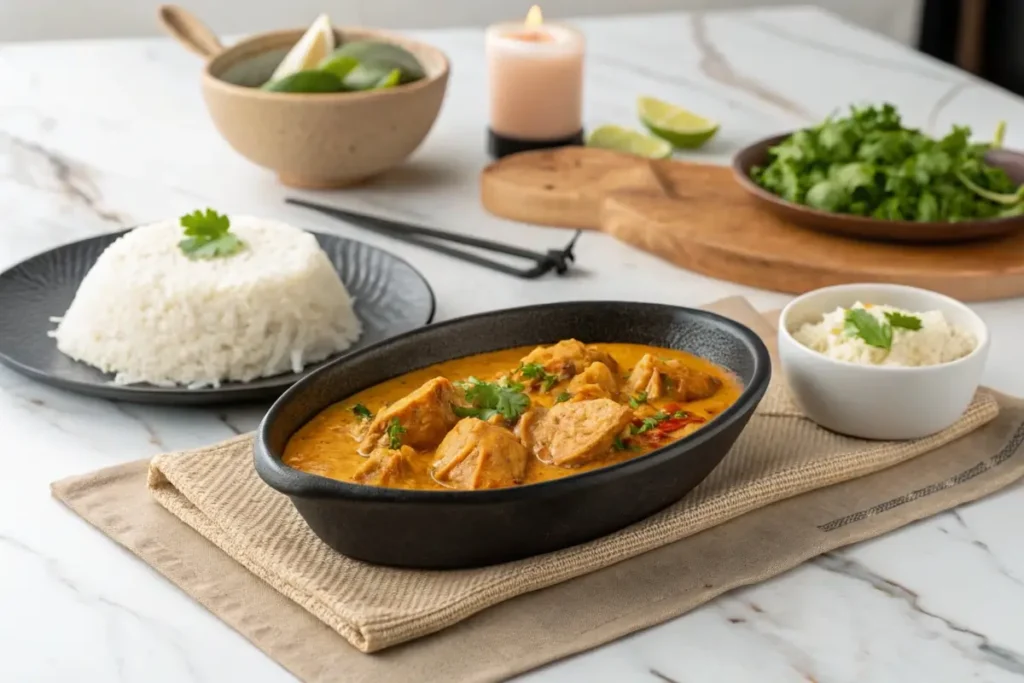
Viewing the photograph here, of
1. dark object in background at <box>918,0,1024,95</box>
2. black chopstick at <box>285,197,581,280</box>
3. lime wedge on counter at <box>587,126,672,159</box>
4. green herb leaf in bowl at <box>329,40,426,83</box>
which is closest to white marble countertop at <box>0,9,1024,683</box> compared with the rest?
black chopstick at <box>285,197,581,280</box>

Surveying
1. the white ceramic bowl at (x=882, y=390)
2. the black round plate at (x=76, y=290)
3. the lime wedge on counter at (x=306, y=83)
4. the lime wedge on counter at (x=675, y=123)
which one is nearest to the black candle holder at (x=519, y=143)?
the lime wedge on counter at (x=675, y=123)

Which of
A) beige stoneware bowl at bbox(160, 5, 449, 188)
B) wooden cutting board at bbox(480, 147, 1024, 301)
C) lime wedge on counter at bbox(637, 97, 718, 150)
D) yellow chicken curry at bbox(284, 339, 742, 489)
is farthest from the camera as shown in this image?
lime wedge on counter at bbox(637, 97, 718, 150)

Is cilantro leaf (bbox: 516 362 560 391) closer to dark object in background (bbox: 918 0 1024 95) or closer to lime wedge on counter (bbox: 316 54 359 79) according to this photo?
lime wedge on counter (bbox: 316 54 359 79)

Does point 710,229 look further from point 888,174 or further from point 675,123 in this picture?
point 675,123

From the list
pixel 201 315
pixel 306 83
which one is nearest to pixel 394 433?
pixel 201 315

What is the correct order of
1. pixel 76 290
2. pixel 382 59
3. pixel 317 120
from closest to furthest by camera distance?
pixel 76 290 < pixel 317 120 < pixel 382 59
